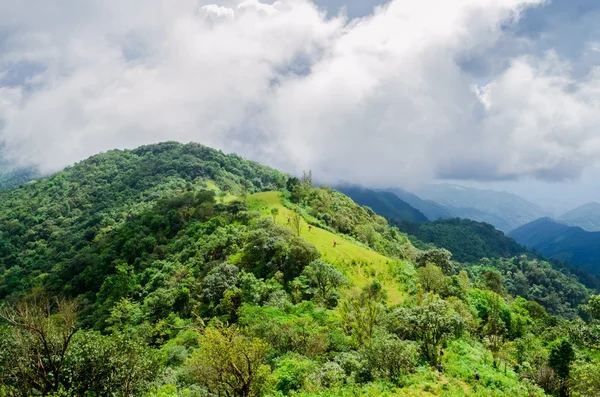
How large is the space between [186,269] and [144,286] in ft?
38.2

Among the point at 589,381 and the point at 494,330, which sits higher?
the point at 589,381

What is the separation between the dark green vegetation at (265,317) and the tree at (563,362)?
100 millimetres

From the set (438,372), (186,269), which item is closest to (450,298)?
(438,372)

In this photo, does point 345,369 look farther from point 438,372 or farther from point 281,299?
point 281,299

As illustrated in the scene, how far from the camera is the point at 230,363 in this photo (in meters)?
17.5

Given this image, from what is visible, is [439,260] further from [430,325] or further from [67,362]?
[67,362]

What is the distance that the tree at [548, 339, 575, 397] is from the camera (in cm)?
2757

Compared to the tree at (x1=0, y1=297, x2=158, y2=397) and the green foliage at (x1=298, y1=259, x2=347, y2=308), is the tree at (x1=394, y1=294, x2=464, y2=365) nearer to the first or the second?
the green foliage at (x1=298, y1=259, x2=347, y2=308)

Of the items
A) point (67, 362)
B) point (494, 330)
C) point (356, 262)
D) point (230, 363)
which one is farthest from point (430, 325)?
point (356, 262)

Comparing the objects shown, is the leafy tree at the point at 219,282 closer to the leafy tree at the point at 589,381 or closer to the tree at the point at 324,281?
the tree at the point at 324,281

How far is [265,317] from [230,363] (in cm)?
1673

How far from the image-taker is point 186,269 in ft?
221

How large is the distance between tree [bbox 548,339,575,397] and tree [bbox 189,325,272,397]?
78.6ft

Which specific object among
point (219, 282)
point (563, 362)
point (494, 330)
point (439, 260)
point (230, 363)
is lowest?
point (563, 362)
